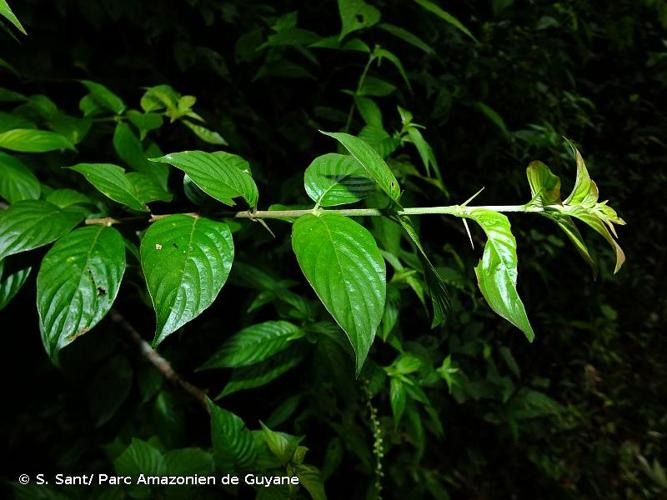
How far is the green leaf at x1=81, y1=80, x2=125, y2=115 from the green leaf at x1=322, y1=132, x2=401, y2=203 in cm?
81

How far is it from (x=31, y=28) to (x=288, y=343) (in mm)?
1532

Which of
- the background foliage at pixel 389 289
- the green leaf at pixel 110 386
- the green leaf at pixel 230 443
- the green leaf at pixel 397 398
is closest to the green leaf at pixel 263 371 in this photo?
the background foliage at pixel 389 289

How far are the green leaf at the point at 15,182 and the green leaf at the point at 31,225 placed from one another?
0.62 feet

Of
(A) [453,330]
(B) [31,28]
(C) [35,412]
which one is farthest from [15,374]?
(A) [453,330]

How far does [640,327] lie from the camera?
11.3ft

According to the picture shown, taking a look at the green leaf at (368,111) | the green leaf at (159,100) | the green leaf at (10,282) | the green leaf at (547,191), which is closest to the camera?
the green leaf at (547,191)

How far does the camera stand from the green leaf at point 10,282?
28.8 inches

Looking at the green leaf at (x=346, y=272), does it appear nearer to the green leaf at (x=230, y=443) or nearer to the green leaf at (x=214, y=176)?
the green leaf at (x=214, y=176)

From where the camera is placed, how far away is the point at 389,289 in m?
1.16

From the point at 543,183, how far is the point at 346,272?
1.06ft

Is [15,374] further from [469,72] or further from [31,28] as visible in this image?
[469,72]

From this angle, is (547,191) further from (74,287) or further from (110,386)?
(110,386)

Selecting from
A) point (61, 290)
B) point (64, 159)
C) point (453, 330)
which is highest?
point (61, 290)

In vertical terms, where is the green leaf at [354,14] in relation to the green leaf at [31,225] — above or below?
above
